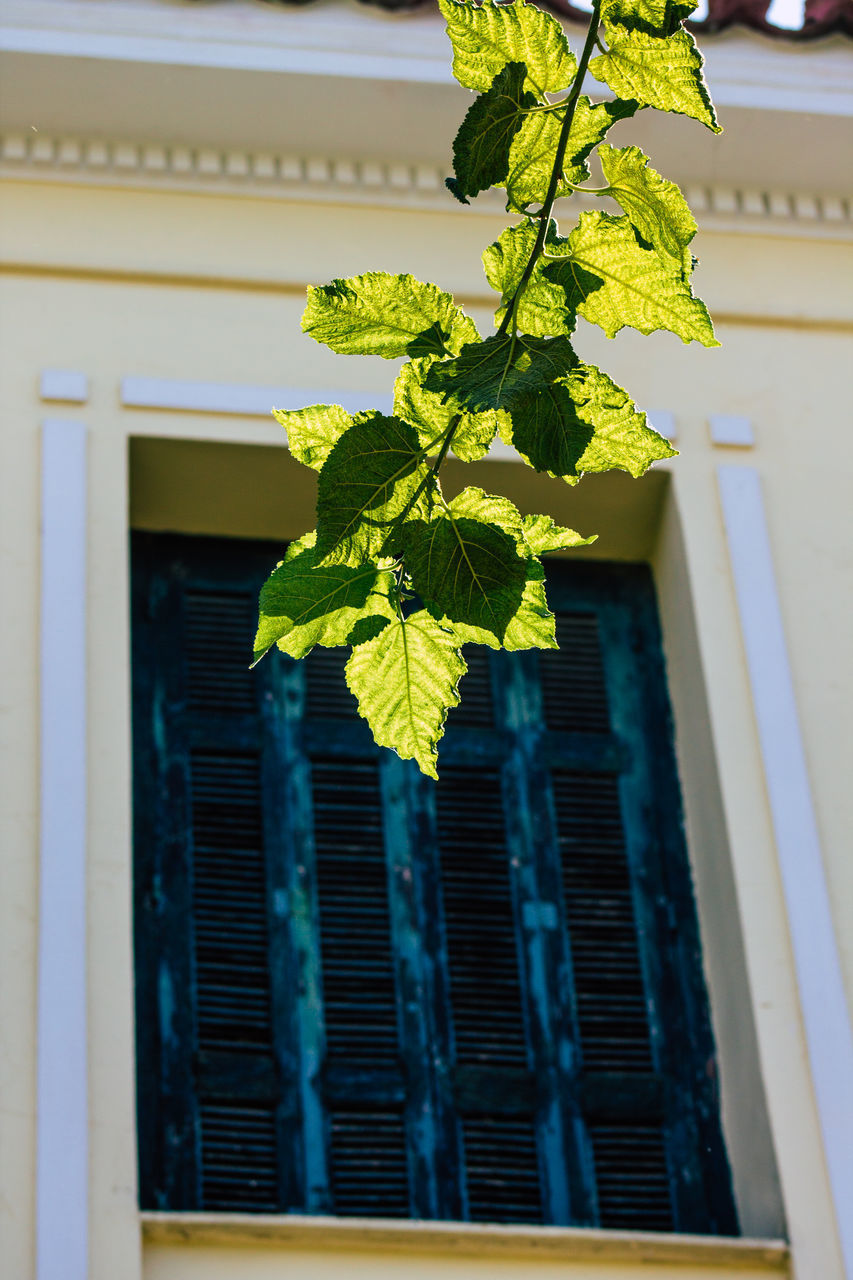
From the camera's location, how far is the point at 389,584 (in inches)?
68.4

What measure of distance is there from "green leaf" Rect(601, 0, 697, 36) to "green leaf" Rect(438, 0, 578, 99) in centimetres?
4

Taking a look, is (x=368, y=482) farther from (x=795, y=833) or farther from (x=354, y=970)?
(x=795, y=833)

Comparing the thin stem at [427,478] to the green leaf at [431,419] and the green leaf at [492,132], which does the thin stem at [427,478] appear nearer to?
the green leaf at [431,419]

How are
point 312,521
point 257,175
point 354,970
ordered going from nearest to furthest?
point 354,970
point 312,521
point 257,175

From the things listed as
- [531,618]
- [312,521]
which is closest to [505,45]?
[531,618]

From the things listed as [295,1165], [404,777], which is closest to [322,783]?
[404,777]

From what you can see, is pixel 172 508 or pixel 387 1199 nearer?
pixel 387 1199

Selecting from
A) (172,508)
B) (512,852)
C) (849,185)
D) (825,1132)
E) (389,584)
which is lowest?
(389,584)

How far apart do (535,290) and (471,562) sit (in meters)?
0.21

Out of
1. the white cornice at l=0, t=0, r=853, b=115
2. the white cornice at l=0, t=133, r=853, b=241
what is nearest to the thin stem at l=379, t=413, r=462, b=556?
the white cornice at l=0, t=0, r=853, b=115

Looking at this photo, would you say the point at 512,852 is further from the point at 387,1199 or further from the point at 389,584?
the point at 389,584

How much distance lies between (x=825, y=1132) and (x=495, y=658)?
4.58ft

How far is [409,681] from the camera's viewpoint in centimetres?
176

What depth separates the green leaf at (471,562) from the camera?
1.70 m
